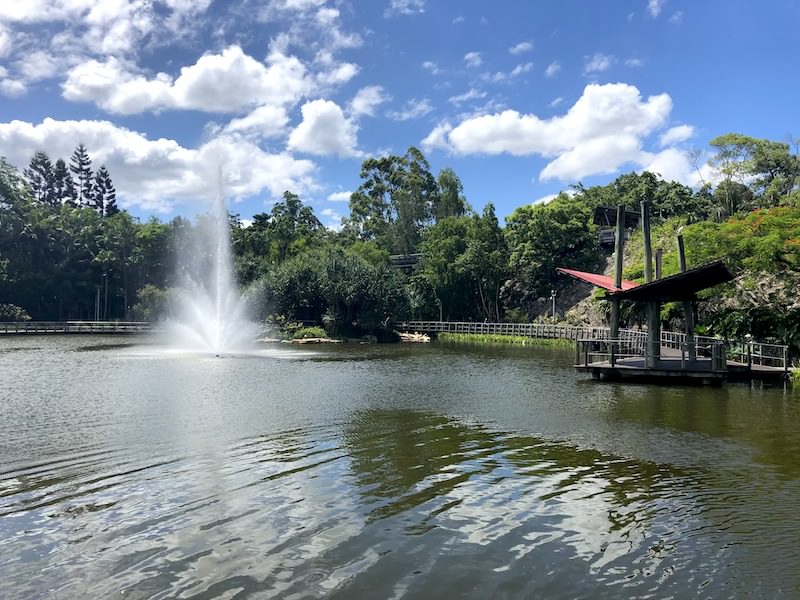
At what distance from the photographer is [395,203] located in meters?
82.9

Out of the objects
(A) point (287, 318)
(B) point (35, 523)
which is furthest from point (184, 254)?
(B) point (35, 523)

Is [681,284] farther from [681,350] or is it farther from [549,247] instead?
[549,247]

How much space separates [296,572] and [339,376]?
1767 cm

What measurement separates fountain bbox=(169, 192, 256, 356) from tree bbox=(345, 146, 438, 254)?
22486 mm

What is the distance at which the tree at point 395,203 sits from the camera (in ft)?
265

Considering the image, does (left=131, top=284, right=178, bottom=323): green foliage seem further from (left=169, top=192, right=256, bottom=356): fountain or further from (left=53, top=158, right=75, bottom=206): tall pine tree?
(left=53, top=158, right=75, bottom=206): tall pine tree

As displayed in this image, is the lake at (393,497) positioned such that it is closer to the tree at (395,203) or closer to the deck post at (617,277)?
the deck post at (617,277)

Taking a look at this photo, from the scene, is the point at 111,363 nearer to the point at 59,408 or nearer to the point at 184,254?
the point at 59,408

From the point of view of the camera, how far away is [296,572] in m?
5.83

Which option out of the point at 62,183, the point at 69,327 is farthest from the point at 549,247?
the point at 62,183

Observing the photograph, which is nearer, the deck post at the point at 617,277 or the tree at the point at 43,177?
the deck post at the point at 617,277

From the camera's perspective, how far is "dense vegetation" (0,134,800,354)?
53.2 meters

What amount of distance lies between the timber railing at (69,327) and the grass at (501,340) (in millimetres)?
31339

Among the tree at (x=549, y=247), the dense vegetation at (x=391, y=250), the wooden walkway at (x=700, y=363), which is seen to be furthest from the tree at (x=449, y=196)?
the wooden walkway at (x=700, y=363)
